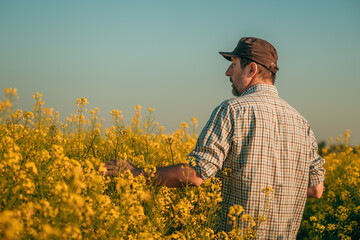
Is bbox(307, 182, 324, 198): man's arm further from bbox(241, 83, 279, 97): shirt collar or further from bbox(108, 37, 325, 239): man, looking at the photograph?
bbox(241, 83, 279, 97): shirt collar

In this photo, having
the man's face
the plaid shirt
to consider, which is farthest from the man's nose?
the plaid shirt

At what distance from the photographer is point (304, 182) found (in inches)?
108

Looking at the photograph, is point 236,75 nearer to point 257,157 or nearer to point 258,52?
point 258,52

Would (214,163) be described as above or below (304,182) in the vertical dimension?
above

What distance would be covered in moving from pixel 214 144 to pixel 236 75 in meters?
0.87

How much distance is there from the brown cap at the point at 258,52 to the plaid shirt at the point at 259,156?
0.31m

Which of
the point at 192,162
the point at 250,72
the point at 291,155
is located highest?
the point at 250,72

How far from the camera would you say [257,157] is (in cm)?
247

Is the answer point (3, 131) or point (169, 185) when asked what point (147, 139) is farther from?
point (3, 131)

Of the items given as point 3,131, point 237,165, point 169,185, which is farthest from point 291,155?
point 3,131

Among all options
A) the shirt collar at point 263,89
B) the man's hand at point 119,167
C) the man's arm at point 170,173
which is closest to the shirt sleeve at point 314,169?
the shirt collar at point 263,89

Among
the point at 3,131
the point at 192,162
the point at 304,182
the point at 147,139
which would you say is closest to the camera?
the point at 192,162

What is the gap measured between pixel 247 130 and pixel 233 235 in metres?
0.78

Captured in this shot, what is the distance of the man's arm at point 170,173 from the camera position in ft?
7.93
